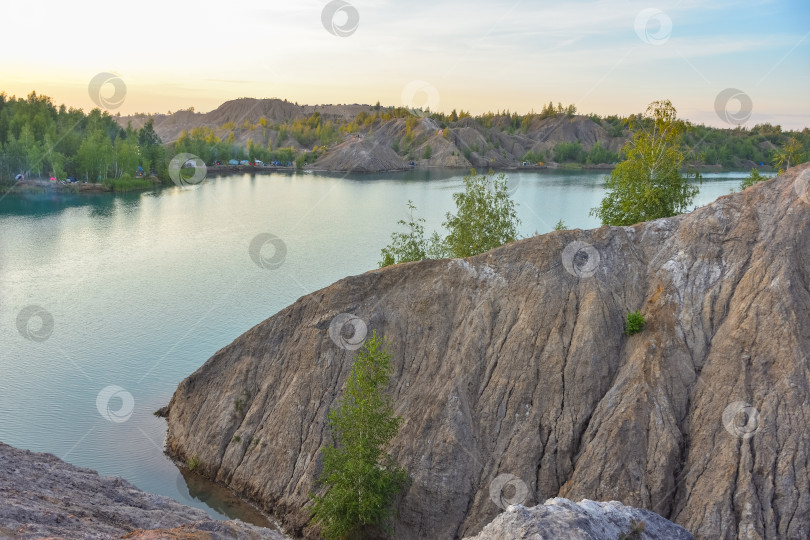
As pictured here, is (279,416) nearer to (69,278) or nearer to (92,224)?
(69,278)

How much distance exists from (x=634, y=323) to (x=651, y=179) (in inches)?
899

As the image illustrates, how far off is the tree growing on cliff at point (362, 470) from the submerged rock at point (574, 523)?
8725 mm

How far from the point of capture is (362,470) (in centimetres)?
2530

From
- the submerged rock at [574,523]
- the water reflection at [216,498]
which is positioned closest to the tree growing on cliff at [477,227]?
the water reflection at [216,498]

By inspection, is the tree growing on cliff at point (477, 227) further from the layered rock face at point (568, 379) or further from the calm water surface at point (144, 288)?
the layered rock face at point (568, 379)

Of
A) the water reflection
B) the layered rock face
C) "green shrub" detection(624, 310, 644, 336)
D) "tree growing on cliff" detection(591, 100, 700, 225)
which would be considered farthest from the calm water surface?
"tree growing on cliff" detection(591, 100, 700, 225)

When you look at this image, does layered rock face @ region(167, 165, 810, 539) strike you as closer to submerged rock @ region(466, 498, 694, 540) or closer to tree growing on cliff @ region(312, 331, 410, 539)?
tree growing on cliff @ region(312, 331, 410, 539)

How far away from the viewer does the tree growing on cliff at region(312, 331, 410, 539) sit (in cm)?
2545

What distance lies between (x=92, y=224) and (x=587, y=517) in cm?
9794

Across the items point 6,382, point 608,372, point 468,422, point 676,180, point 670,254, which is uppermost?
point 676,180

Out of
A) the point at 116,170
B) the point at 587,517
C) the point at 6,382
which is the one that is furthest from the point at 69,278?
the point at 116,170

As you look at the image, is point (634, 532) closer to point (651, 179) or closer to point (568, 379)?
point (568, 379)

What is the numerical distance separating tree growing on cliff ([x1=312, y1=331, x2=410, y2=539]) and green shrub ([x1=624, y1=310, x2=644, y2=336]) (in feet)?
35.0

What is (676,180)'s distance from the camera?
4769cm
